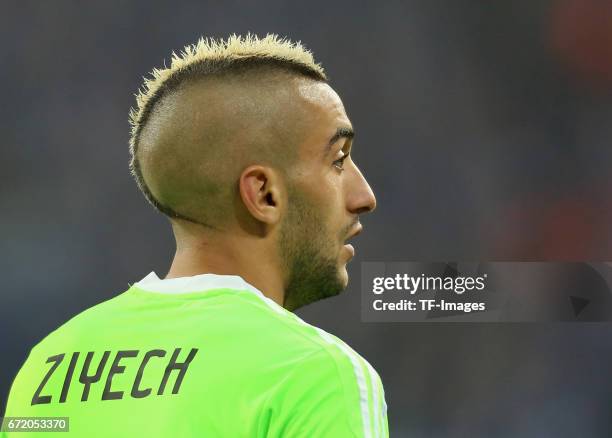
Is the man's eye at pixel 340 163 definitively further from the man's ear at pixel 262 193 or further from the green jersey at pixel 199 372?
the green jersey at pixel 199 372

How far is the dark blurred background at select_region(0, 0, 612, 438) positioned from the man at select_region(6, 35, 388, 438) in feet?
13.4

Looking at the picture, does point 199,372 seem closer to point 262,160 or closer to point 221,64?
point 262,160

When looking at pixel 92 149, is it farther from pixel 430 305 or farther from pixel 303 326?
pixel 303 326

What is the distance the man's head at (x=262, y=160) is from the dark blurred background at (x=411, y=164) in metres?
4.08

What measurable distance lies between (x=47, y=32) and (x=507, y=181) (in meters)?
2.86

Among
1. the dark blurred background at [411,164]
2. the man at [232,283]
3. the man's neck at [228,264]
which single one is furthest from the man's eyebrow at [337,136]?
the dark blurred background at [411,164]

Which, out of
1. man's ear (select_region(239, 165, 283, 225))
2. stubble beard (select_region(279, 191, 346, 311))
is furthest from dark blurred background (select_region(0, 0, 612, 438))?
man's ear (select_region(239, 165, 283, 225))

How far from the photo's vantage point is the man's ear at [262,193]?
1.03 m

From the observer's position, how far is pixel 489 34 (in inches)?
215

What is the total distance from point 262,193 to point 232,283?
0.12m

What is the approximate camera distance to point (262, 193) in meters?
1.04

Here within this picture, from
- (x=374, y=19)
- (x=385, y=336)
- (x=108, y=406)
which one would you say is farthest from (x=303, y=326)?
(x=374, y=19)

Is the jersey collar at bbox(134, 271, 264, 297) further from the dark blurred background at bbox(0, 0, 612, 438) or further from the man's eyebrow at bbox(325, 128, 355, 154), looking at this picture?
the dark blurred background at bbox(0, 0, 612, 438)

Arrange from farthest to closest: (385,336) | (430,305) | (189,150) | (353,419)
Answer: (385,336) < (430,305) < (189,150) < (353,419)
